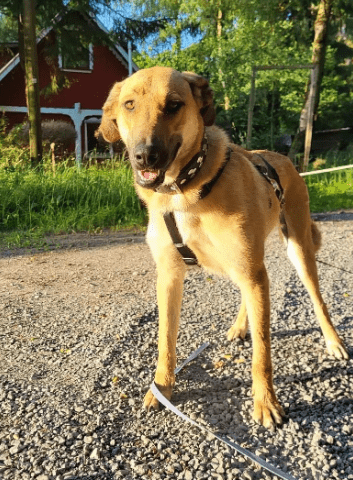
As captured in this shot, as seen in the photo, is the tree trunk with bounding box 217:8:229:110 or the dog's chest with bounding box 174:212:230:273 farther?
the tree trunk with bounding box 217:8:229:110

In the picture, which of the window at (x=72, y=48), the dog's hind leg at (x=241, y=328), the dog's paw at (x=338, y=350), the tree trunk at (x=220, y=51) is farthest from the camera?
the tree trunk at (x=220, y=51)

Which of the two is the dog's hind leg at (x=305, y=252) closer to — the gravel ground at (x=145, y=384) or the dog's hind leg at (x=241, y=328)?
the gravel ground at (x=145, y=384)

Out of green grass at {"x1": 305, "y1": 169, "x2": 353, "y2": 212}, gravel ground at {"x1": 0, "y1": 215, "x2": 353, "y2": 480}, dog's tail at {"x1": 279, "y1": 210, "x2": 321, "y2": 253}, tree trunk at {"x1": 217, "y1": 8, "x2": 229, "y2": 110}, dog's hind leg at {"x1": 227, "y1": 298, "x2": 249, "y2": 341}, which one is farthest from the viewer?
tree trunk at {"x1": 217, "y1": 8, "x2": 229, "y2": 110}

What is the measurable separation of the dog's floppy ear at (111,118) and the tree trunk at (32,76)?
9011mm

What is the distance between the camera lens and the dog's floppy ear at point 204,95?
9.28ft

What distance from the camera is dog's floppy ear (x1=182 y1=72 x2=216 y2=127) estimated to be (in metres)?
2.83

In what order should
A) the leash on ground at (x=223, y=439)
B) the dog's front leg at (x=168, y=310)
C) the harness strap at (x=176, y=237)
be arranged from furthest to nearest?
1. the dog's front leg at (x=168, y=310)
2. the harness strap at (x=176, y=237)
3. the leash on ground at (x=223, y=439)

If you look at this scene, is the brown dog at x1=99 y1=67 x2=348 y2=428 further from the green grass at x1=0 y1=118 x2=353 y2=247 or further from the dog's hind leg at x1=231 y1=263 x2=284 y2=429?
the green grass at x1=0 y1=118 x2=353 y2=247

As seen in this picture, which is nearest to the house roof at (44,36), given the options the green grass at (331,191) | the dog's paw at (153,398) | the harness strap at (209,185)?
the green grass at (331,191)

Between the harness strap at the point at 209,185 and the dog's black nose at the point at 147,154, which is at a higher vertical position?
the dog's black nose at the point at 147,154

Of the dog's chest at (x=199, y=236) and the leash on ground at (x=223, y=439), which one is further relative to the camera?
the dog's chest at (x=199, y=236)

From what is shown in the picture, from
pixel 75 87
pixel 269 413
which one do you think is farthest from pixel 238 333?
pixel 75 87

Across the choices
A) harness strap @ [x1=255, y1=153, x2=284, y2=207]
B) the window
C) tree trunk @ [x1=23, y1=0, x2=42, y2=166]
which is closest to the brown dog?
harness strap @ [x1=255, y1=153, x2=284, y2=207]

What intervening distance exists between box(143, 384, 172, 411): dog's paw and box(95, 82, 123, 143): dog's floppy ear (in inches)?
65.5
